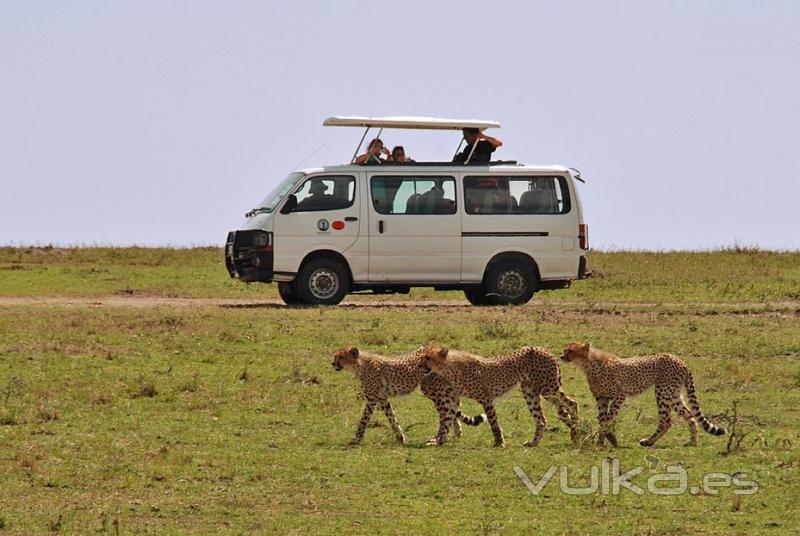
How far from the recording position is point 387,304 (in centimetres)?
2359

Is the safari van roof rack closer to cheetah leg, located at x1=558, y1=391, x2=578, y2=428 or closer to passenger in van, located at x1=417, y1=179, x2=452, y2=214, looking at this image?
passenger in van, located at x1=417, y1=179, x2=452, y2=214

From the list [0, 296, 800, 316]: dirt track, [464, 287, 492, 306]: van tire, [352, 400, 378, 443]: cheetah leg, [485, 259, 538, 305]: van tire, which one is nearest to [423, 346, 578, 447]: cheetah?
[352, 400, 378, 443]: cheetah leg

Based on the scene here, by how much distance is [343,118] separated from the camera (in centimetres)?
2252

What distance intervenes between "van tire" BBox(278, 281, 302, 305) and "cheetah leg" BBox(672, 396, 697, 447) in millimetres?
10709

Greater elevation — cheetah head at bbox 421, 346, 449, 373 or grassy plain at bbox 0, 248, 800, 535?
cheetah head at bbox 421, 346, 449, 373

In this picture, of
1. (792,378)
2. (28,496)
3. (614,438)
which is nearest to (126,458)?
(28,496)

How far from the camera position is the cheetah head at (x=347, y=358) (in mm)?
12695

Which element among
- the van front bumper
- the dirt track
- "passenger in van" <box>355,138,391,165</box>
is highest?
"passenger in van" <box>355,138,391,165</box>

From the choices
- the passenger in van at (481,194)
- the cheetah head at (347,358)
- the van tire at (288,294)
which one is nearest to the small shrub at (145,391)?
the cheetah head at (347,358)

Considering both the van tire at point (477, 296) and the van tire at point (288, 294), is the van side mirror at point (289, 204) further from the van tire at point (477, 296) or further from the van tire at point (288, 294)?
the van tire at point (477, 296)

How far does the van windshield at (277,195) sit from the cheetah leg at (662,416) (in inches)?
406

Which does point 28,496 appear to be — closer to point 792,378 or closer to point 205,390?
point 205,390

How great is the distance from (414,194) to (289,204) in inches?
69.6

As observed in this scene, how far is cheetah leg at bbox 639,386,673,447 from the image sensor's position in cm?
1231
